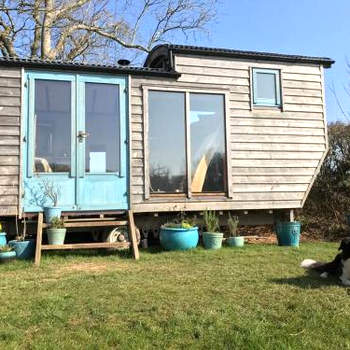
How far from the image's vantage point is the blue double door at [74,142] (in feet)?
23.9

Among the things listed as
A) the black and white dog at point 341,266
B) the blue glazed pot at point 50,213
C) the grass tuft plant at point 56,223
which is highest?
the blue glazed pot at point 50,213

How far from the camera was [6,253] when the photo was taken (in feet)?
21.1

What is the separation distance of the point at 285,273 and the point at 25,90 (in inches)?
192

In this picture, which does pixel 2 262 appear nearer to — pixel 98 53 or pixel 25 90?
pixel 25 90

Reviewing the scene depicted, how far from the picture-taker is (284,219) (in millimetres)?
9102

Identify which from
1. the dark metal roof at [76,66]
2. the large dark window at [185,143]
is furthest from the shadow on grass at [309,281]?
the dark metal roof at [76,66]

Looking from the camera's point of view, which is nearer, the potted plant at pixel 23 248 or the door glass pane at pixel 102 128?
the potted plant at pixel 23 248

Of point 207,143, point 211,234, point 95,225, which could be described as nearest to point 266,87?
point 207,143

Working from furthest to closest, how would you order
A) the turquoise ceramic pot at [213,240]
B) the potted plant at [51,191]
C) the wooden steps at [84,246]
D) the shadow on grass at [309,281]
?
the turquoise ceramic pot at [213,240]
the potted plant at [51,191]
the wooden steps at [84,246]
the shadow on grass at [309,281]

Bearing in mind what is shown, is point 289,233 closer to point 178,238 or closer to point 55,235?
point 178,238

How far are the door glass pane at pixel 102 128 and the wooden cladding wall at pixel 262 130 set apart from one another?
0.36 metres

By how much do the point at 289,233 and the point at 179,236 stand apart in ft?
7.13

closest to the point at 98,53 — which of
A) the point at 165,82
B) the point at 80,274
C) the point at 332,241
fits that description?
the point at 165,82

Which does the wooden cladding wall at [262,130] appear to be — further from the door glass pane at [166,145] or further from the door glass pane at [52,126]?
the door glass pane at [52,126]
